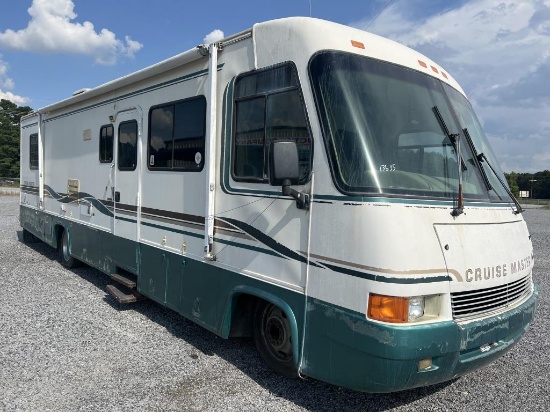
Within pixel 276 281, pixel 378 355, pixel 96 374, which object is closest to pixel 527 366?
pixel 378 355

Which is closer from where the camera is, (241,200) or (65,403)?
(65,403)

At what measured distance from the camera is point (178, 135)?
5047mm

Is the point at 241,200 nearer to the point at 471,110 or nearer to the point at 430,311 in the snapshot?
the point at 430,311

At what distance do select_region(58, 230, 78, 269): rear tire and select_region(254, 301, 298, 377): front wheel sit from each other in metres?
5.33

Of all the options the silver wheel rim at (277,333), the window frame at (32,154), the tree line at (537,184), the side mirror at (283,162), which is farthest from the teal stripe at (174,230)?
the tree line at (537,184)

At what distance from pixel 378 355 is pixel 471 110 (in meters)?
2.68

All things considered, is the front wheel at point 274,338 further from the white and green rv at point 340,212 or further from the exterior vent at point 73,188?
the exterior vent at point 73,188

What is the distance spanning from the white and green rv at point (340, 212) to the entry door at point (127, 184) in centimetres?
90

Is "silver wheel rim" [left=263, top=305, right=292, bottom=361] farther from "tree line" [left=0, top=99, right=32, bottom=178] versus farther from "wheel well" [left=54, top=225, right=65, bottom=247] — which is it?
"tree line" [left=0, top=99, right=32, bottom=178]

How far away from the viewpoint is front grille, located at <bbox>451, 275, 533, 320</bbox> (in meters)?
3.26

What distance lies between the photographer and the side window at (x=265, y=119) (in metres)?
3.54

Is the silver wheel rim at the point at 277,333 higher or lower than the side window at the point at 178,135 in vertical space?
lower

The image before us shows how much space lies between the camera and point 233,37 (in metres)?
4.26

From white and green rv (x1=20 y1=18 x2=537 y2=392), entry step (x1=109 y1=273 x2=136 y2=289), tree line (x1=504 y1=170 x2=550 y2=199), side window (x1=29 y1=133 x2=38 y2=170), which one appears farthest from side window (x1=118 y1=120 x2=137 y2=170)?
tree line (x1=504 y1=170 x2=550 y2=199)
